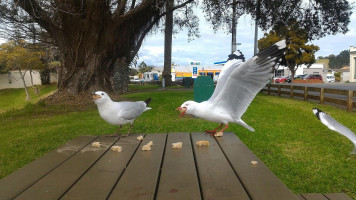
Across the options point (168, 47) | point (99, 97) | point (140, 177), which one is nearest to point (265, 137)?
point (99, 97)

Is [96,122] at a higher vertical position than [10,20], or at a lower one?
lower

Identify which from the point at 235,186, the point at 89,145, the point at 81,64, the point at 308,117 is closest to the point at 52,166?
the point at 89,145

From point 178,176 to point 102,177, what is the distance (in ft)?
→ 1.61

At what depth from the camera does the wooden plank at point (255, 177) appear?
1.71 metres

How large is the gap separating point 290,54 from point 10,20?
39.5 metres

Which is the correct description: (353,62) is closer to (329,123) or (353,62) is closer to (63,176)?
(329,123)

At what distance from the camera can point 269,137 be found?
659cm

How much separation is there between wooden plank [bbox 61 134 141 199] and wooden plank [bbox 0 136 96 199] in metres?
0.30

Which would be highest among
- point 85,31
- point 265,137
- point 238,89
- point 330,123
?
point 85,31

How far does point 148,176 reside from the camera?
6.65ft

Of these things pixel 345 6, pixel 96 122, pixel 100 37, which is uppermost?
pixel 345 6

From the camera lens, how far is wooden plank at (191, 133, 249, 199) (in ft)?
5.68

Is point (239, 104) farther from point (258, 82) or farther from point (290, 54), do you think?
point (290, 54)

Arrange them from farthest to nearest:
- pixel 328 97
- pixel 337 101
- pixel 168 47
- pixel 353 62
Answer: pixel 353 62 → pixel 168 47 → pixel 328 97 → pixel 337 101
